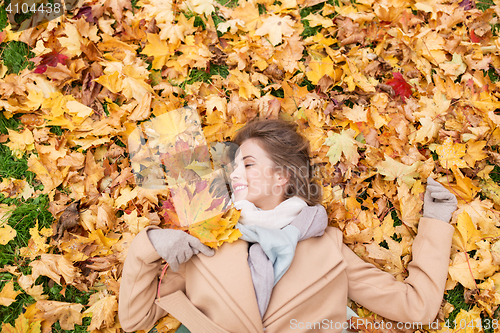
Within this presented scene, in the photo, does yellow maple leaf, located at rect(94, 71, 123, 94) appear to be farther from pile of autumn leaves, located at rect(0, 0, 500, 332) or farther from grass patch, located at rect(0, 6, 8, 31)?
grass patch, located at rect(0, 6, 8, 31)

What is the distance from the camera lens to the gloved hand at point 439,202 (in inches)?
91.4

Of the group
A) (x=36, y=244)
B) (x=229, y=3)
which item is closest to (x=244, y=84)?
(x=229, y=3)

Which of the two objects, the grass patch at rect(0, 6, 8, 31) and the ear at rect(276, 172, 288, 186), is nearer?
the ear at rect(276, 172, 288, 186)

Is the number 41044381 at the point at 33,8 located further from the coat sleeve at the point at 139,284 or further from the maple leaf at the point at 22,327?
the maple leaf at the point at 22,327

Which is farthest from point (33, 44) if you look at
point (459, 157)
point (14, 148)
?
point (459, 157)

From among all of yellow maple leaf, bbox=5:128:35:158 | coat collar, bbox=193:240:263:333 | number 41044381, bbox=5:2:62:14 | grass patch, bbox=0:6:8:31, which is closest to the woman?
coat collar, bbox=193:240:263:333

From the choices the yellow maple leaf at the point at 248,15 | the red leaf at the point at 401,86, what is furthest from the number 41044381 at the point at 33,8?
the red leaf at the point at 401,86

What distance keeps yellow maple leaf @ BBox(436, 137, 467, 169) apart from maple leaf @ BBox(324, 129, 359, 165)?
2.39ft

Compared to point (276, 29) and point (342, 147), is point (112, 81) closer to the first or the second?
point (276, 29)

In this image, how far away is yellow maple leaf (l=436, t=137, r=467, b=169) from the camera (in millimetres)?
2480

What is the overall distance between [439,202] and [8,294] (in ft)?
11.1

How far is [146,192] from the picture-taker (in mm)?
2371

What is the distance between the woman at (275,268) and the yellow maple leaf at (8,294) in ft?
3.00

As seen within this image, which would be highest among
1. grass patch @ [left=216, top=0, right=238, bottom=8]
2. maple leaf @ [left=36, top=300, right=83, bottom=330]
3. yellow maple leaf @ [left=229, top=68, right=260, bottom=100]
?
grass patch @ [left=216, top=0, right=238, bottom=8]
